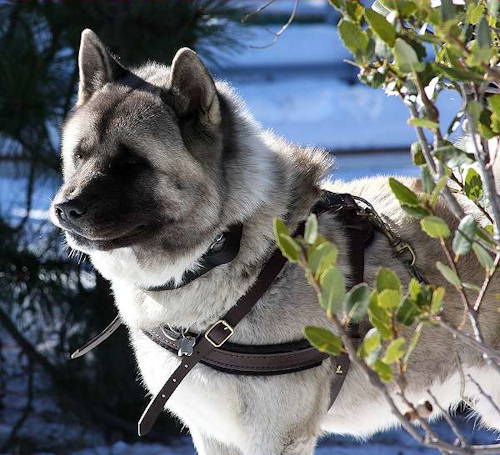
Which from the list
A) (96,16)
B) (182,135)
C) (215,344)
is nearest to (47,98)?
(96,16)

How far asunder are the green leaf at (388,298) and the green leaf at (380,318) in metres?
0.02

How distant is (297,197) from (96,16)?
5.00 feet

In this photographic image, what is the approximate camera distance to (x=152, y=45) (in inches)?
135

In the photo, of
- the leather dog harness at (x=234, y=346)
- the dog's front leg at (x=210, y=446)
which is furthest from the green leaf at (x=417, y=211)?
the dog's front leg at (x=210, y=446)

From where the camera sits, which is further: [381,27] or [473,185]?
[473,185]

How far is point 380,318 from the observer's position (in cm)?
129

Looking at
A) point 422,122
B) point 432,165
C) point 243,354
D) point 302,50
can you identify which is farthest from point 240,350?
point 302,50

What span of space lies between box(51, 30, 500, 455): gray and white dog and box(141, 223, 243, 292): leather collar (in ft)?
0.05

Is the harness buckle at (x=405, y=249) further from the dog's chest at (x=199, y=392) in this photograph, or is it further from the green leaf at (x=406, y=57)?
the green leaf at (x=406, y=57)

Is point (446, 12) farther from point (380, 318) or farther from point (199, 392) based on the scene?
point (199, 392)

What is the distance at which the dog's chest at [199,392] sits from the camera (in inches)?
87.4

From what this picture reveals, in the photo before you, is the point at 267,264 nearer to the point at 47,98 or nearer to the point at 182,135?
the point at 182,135

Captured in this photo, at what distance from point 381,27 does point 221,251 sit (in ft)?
3.34

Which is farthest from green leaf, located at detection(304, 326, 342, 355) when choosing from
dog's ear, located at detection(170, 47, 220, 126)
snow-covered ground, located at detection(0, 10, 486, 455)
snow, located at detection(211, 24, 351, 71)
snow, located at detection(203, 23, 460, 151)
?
snow, located at detection(211, 24, 351, 71)
